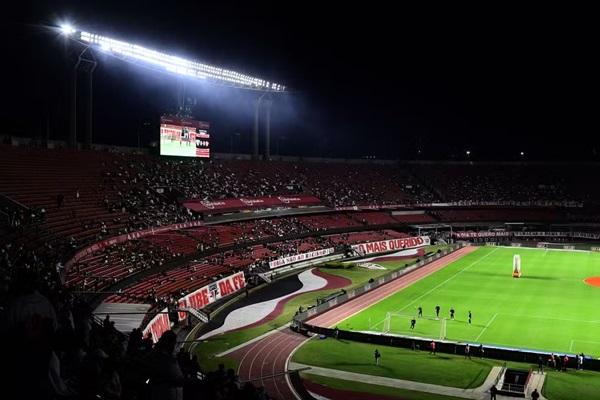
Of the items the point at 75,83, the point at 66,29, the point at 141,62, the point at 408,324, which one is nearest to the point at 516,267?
the point at 408,324

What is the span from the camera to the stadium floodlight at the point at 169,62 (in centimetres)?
4734

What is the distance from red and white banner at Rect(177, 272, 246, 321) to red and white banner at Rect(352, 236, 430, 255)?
24334 millimetres

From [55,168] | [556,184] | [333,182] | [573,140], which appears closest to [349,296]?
[55,168]

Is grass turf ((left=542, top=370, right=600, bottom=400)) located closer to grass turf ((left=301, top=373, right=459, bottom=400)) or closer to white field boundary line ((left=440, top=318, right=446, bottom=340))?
grass turf ((left=301, top=373, right=459, bottom=400))

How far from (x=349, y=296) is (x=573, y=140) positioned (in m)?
91.9

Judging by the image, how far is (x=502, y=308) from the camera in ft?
136

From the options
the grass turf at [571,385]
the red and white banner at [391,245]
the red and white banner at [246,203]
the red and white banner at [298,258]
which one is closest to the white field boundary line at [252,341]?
→ the grass turf at [571,385]

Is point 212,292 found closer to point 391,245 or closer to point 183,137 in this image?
point 183,137

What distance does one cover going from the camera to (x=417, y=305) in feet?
138

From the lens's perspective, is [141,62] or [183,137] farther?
[183,137]

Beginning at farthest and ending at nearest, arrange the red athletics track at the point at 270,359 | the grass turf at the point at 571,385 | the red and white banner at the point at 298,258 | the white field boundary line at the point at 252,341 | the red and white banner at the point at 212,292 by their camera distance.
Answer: the red and white banner at the point at 298,258 < the red and white banner at the point at 212,292 < the white field boundary line at the point at 252,341 < the red athletics track at the point at 270,359 < the grass turf at the point at 571,385

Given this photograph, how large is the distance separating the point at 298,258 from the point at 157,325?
99.9 feet

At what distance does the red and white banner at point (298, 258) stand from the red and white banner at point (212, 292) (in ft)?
24.2

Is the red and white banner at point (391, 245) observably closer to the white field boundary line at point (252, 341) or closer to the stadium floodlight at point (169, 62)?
the stadium floodlight at point (169, 62)
